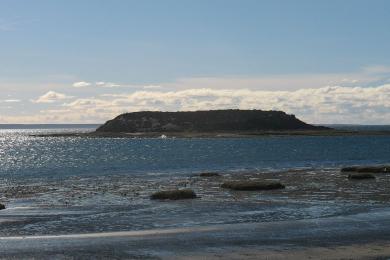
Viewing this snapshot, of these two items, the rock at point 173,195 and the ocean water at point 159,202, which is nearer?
the ocean water at point 159,202

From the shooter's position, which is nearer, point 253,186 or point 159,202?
point 159,202

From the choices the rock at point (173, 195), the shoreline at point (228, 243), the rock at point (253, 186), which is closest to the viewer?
the shoreline at point (228, 243)

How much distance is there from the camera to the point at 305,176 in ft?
217

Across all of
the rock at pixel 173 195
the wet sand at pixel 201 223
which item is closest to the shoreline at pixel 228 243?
the wet sand at pixel 201 223

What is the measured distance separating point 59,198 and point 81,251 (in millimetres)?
22309

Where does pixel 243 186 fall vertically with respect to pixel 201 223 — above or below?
above

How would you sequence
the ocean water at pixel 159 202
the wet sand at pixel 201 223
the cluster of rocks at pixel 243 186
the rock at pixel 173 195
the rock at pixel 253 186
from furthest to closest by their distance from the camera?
the rock at pixel 253 186 < the cluster of rocks at pixel 243 186 < the rock at pixel 173 195 < the ocean water at pixel 159 202 < the wet sand at pixel 201 223

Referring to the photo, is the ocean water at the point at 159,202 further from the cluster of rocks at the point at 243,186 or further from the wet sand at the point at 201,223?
the cluster of rocks at the point at 243,186

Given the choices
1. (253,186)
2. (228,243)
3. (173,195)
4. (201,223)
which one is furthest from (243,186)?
(228,243)

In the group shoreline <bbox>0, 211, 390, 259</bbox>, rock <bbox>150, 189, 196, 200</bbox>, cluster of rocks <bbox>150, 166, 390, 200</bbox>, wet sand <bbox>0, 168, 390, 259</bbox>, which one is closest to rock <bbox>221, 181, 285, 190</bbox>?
cluster of rocks <bbox>150, 166, 390, 200</bbox>

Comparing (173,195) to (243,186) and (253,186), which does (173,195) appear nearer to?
(243,186)

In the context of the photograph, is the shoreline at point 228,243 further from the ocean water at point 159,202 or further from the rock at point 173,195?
the rock at point 173,195

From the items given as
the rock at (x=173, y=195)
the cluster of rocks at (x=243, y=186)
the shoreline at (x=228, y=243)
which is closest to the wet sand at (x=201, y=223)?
the shoreline at (x=228, y=243)

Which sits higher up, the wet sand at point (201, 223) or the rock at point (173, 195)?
the rock at point (173, 195)
